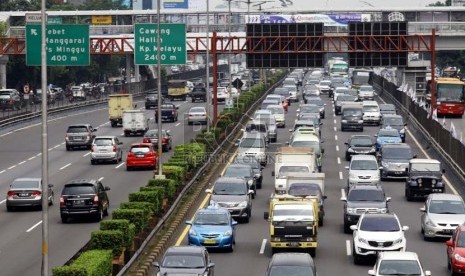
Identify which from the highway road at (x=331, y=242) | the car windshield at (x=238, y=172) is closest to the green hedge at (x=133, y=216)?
the highway road at (x=331, y=242)

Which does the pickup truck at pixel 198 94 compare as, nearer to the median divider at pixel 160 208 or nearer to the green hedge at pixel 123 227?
the median divider at pixel 160 208

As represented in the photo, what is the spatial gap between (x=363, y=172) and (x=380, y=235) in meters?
17.1

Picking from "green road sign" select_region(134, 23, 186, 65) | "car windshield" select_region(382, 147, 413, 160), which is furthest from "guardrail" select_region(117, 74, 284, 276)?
"car windshield" select_region(382, 147, 413, 160)

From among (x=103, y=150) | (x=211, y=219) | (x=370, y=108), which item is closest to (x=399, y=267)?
(x=211, y=219)

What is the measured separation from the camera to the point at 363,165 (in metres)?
56.3

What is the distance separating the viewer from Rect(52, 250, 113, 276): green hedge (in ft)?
98.8

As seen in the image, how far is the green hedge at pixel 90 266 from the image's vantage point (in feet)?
98.8

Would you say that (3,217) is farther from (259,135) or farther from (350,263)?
(259,135)

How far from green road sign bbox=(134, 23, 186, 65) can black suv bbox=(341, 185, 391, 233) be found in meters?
25.6

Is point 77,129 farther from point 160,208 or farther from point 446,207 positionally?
point 446,207

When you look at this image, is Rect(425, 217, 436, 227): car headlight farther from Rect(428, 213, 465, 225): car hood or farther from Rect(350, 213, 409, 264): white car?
Rect(350, 213, 409, 264): white car

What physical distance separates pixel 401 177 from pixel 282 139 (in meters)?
21.5

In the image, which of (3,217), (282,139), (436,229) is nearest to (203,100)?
(282,139)

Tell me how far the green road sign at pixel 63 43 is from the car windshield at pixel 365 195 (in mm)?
11768
